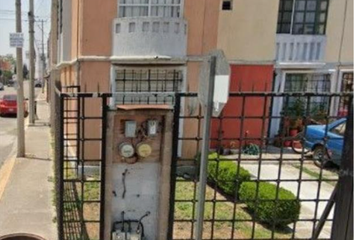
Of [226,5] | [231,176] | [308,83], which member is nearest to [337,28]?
[308,83]

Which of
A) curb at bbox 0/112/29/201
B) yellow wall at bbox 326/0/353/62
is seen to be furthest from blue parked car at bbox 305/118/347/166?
curb at bbox 0/112/29/201

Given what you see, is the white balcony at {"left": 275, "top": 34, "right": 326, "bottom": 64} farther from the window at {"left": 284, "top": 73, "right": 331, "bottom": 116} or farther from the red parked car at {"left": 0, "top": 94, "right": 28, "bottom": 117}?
the red parked car at {"left": 0, "top": 94, "right": 28, "bottom": 117}

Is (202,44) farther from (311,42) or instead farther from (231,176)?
(311,42)

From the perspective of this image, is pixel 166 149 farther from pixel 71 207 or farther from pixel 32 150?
pixel 32 150

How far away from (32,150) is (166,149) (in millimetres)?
9525

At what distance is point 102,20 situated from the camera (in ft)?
31.9

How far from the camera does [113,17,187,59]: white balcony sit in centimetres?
971

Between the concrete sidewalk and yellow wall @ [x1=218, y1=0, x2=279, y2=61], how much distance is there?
669 cm

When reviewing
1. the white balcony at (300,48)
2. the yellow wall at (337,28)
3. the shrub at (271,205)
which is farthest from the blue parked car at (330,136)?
the yellow wall at (337,28)

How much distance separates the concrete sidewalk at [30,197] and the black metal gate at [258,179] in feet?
7.47

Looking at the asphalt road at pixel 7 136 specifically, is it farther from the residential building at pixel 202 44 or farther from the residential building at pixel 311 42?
the residential building at pixel 311 42

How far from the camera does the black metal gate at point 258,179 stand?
4.37 m

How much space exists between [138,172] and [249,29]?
9410 mm

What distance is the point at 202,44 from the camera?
10.2 metres
